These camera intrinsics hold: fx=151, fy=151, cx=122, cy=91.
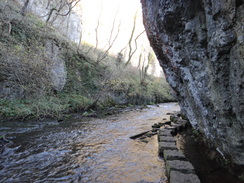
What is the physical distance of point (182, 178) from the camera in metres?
2.59

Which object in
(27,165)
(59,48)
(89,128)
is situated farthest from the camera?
(59,48)

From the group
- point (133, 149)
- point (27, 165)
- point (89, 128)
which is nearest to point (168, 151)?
point (133, 149)

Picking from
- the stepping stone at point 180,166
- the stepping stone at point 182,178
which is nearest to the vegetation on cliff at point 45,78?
the stepping stone at point 180,166

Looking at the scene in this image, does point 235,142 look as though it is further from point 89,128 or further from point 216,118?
point 89,128

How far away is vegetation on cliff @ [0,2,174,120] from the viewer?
8133mm

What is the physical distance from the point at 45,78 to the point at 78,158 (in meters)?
6.62

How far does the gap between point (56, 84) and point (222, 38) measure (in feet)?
38.7

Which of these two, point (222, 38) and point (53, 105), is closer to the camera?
point (222, 38)

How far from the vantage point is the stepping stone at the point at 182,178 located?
251cm

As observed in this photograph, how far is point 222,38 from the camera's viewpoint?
2.18 meters

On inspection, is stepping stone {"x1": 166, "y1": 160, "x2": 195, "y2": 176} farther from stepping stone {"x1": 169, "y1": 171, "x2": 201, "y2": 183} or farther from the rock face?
the rock face

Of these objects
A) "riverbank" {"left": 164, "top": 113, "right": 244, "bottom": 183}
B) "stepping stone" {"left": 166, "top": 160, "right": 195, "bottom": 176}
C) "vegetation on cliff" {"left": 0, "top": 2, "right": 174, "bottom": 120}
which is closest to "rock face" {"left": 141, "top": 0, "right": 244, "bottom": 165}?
"riverbank" {"left": 164, "top": 113, "right": 244, "bottom": 183}

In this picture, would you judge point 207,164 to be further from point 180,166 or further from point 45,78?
point 45,78

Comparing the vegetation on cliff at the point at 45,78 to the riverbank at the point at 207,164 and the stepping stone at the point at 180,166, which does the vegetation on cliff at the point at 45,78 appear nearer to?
the riverbank at the point at 207,164
